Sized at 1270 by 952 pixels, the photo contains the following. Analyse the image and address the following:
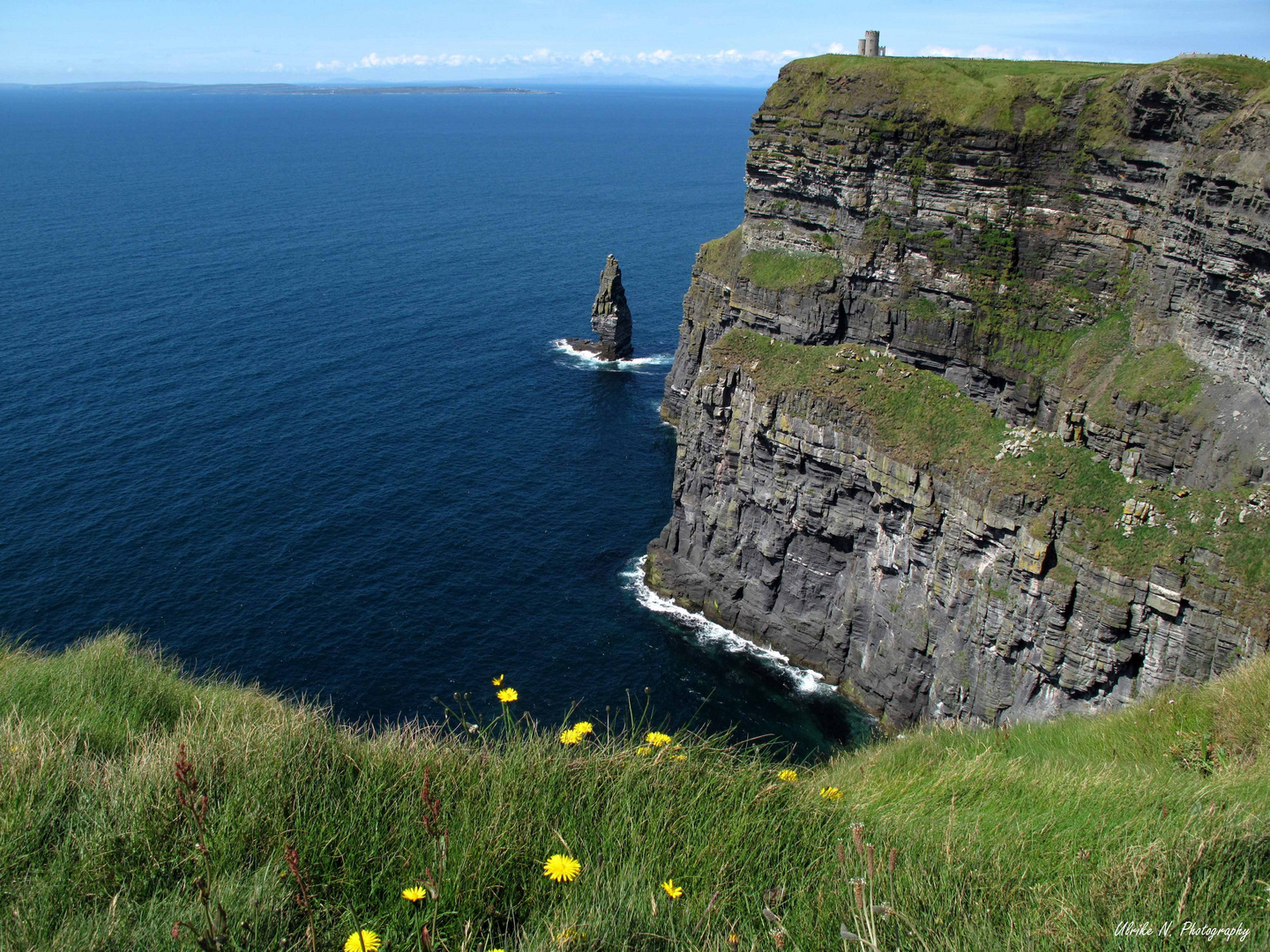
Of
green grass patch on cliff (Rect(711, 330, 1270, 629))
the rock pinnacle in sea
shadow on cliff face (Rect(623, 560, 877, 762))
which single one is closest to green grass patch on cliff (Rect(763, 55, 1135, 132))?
green grass patch on cliff (Rect(711, 330, 1270, 629))

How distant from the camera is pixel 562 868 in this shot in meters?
10.6

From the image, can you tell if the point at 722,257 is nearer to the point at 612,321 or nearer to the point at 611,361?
the point at 612,321

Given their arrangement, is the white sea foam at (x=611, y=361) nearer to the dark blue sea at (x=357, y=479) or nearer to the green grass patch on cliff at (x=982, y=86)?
the dark blue sea at (x=357, y=479)

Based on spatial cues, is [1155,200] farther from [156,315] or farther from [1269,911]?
[156,315]

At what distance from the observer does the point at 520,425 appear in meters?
94.6

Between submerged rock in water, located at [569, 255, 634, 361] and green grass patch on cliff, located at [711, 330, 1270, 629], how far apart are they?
45603 millimetres

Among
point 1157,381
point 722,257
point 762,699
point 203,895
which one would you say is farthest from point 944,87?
point 203,895

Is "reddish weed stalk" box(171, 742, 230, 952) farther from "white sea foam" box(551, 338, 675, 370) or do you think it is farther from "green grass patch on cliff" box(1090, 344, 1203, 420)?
"white sea foam" box(551, 338, 675, 370)

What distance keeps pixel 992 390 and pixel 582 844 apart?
54.7m

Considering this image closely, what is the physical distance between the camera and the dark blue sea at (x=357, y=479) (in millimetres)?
59719

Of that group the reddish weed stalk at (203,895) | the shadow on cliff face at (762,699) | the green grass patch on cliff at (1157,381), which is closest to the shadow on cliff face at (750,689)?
the shadow on cliff face at (762,699)

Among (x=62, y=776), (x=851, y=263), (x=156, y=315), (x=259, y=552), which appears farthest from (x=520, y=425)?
(x=62, y=776)

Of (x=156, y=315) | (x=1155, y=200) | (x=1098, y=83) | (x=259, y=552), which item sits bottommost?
(x=259, y=552)

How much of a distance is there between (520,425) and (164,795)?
8372 centimetres
